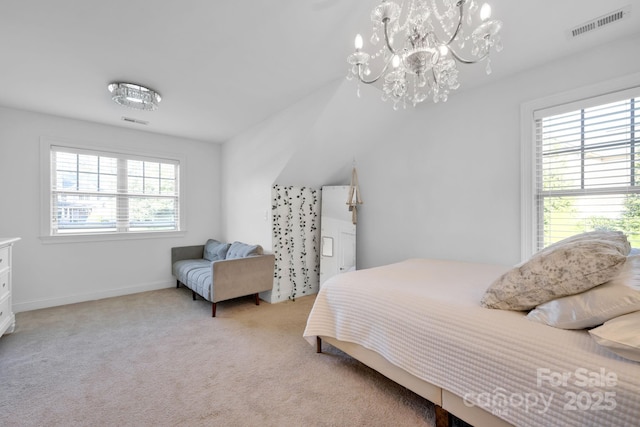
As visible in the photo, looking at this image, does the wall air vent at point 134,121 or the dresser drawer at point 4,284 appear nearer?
the dresser drawer at point 4,284

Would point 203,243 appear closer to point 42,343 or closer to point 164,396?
point 42,343

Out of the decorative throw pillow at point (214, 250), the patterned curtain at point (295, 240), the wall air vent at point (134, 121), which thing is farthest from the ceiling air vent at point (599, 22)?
the wall air vent at point (134, 121)

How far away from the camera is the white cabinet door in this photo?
3.75 metres

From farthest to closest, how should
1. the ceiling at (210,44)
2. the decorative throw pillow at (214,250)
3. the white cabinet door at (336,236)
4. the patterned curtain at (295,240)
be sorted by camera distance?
the decorative throw pillow at (214,250) < the white cabinet door at (336,236) < the patterned curtain at (295,240) < the ceiling at (210,44)

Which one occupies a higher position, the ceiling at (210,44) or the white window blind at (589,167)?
the ceiling at (210,44)

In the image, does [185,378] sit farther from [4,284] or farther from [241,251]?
[4,284]

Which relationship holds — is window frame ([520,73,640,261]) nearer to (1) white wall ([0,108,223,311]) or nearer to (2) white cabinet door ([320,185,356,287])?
(2) white cabinet door ([320,185,356,287])

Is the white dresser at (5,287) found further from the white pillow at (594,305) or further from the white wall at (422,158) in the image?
the white pillow at (594,305)

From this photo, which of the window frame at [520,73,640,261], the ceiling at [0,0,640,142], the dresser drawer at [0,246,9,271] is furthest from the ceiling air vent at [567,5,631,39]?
the dresser drawer at [0,246,9,271]

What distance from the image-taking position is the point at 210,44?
6.65 ft

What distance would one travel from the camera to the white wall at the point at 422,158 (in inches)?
101

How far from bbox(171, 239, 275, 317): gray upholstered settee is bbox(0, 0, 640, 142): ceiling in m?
1.86

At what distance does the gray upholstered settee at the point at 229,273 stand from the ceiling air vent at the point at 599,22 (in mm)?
3475

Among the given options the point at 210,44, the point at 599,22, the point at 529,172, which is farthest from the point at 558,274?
the point at 210,44
